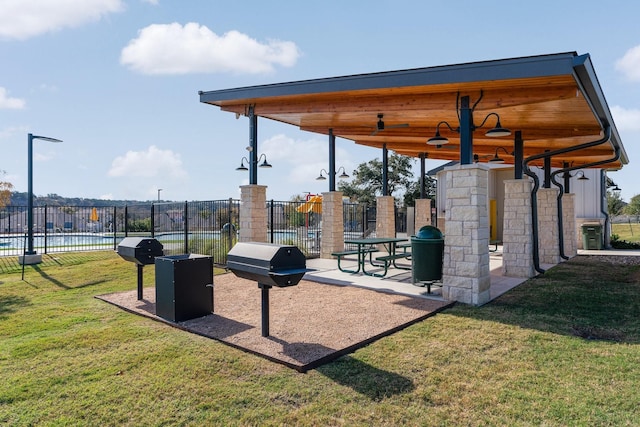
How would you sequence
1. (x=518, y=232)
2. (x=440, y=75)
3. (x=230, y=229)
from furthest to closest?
(x=230, y=229) < (x=518, y=232) < (x=440, y=75)

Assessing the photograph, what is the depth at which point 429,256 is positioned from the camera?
712cm

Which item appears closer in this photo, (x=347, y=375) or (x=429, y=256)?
A: (x=347, y=375)

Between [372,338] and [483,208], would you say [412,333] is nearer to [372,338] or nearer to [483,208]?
[372,338]

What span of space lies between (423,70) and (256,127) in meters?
4.87

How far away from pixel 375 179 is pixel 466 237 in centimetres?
2651

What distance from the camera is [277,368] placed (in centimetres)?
397

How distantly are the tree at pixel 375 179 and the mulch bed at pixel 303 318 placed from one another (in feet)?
82.8

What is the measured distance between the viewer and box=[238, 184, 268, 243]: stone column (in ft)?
33.0

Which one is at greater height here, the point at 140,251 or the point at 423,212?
the point at 423,212

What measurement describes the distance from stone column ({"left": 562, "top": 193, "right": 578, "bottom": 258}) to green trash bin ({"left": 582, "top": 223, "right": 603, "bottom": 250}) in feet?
9.02

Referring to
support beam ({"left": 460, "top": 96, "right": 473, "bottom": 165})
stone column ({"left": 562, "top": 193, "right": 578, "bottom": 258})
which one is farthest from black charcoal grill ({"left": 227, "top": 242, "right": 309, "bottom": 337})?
stone column ({"left": 562, "top": 193, "right": 578, "bottom": 258})

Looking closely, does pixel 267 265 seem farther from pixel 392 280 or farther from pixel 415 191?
pixel 415 191

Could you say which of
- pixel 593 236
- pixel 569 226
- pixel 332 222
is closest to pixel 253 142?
pixel 332 222

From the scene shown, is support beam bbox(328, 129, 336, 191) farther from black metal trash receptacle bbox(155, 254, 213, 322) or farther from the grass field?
the grass field
